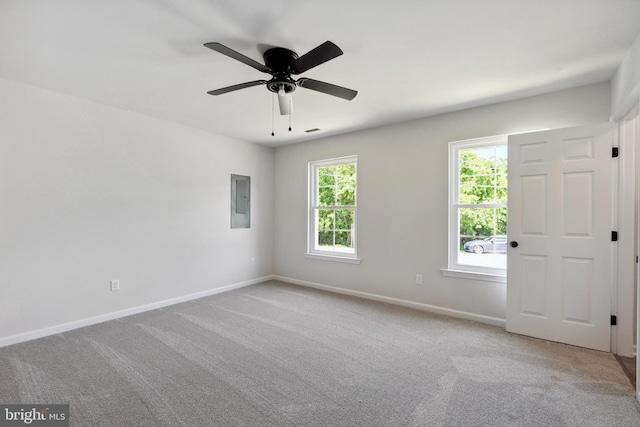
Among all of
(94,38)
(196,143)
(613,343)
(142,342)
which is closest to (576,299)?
(613,343)

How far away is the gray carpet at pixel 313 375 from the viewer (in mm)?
1824

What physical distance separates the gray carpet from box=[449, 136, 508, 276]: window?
0.74m

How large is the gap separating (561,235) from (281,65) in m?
2.95

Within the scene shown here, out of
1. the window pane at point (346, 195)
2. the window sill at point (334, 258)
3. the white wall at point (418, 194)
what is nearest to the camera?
the white wall at point (418, 194)

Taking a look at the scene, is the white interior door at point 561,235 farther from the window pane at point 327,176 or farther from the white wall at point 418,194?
the window pane at point 327,176

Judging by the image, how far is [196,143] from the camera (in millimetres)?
4262

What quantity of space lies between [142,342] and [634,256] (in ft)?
14.5

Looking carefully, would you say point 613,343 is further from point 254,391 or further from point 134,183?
point 134,183

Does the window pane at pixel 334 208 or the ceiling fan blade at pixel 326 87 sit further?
the window pane at pixel 334 208

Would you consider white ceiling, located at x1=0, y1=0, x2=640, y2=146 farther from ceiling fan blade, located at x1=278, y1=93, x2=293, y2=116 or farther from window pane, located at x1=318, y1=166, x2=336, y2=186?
window pane, located at x1=318, y1=166, x2=336, y2=186

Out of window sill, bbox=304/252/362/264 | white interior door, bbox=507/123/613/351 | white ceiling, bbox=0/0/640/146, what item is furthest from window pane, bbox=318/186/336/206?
white interior door, bbox=507/123/613/351

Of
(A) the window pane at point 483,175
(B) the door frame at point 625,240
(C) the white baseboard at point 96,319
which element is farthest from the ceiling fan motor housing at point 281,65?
(C) the white baseboard at point 96,319

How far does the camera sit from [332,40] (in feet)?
6.93

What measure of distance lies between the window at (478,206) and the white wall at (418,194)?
0.12m
